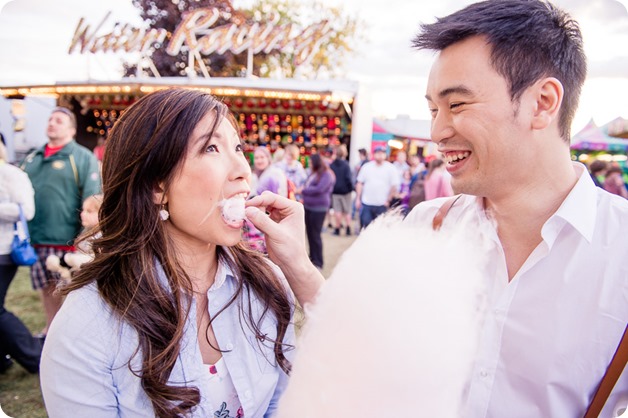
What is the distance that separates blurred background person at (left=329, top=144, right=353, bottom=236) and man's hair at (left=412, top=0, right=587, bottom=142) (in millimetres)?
8183

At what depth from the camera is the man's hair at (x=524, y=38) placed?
146 centimetres

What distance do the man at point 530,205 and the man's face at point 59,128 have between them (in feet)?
11.9

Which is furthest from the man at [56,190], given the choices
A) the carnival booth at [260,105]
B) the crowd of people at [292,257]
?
the carnival booth at [260,105]

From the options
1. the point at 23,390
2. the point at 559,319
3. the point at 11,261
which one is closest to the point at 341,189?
the point at 11,261

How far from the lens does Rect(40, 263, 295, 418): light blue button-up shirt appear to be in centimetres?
123

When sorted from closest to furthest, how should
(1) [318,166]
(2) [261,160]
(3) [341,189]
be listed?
(2) [261,160] < (1) [318,166] < (3) [341,189]

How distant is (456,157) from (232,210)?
0.82 m

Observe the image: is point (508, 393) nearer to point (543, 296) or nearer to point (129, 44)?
point (543, 296)

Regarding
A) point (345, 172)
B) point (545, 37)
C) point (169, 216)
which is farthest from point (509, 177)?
point (345, 172)

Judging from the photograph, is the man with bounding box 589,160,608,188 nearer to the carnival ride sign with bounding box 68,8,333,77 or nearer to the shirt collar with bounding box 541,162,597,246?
the shirt collar with bounding box 541,162,597,246

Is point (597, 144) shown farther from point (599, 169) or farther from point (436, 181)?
point (436, 181)

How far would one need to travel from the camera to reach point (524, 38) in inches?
58.1

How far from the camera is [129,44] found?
14945 millimetres

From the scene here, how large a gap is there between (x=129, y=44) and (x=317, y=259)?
39.3 feet
